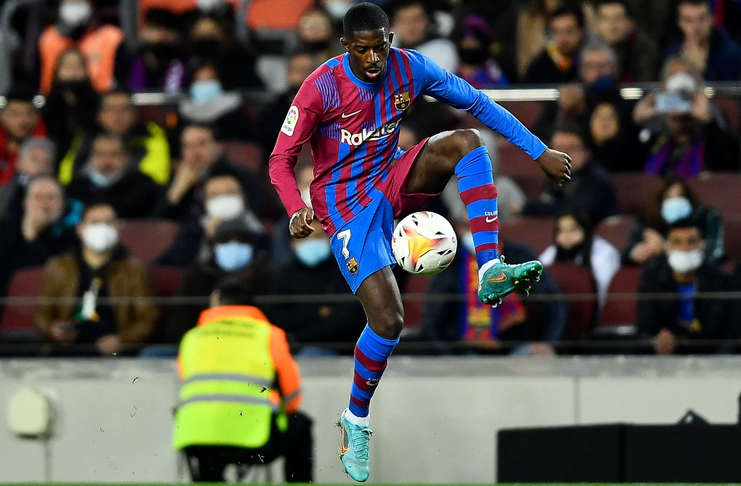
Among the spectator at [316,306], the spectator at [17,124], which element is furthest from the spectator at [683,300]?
the spectator at [17,124]

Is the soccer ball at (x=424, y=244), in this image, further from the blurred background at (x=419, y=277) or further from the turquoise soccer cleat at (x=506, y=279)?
the blurred background at (x=419, y=277)

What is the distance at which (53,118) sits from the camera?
10.6 m

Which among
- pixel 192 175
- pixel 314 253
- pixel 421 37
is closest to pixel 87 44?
pixel 192 175

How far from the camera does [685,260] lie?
825 centimetres

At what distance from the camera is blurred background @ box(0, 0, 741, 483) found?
8.20 m

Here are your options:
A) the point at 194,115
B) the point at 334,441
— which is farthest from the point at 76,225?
the point at 334,441

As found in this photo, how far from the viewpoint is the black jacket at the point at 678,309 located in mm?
7910

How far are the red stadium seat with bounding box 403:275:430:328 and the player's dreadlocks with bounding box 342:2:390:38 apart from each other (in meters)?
2.96

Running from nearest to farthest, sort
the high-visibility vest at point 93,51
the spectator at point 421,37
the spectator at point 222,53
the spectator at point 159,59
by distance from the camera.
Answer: the spectator at point 421,37, the spectator at point 222,53, the spectator at point 159,59, the high-visibility vest at point 93,51

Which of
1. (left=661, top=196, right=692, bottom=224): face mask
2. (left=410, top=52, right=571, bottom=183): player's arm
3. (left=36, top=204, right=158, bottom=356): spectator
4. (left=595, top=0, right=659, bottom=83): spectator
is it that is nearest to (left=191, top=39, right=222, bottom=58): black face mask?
(left=36, top=204, right=158, bottom=356): spectator

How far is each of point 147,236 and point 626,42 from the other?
4.10 m

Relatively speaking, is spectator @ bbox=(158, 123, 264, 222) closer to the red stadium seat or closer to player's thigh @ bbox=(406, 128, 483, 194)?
the red stadium seat

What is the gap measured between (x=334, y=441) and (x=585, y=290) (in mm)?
1969

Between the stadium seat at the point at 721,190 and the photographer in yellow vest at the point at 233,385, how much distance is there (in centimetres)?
337
